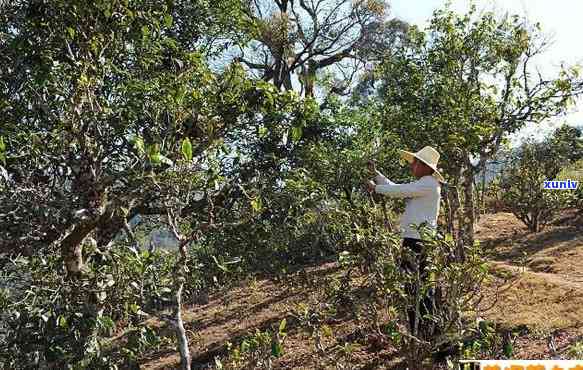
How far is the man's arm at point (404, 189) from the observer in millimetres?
4207

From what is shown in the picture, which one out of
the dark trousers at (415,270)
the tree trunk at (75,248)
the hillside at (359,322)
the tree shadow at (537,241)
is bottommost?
the hillside at (359,322)

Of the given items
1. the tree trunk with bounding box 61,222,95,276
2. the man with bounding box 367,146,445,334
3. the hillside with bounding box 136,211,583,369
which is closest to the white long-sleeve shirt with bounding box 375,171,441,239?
the man with bounding box 367,146,445,334

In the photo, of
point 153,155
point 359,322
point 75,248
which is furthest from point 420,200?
point 75,248

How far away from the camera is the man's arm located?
4207 millimetres

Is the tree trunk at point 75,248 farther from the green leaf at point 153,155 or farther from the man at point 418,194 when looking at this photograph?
the man at point 418,194

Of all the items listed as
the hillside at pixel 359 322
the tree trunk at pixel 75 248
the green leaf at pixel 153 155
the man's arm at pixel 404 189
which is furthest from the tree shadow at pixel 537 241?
the green leaf at pixel 153 155

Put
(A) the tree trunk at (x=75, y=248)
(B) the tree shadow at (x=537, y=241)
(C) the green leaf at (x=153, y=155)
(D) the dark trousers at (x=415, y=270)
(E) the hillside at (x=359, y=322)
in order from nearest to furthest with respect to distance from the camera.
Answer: (C) the green leaf at (x=153, y=155), (D) the dark trousers at (x=415, y=270), (A) the tree trunk at (x=75, y=248), (E) the hillside at (x=359, y=322), (B) the tree shadow at (x=537, y=241)

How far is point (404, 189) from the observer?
4.23 metres

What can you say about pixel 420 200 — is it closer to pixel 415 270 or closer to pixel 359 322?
pixel 415 270

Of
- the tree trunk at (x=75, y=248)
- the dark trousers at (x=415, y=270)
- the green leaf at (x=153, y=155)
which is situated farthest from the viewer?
the tree trunk at (x=75, y=248)

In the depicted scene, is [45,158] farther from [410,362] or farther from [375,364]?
[375,364]

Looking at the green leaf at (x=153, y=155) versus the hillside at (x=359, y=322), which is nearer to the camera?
the green leaf at (x=153, y=155)

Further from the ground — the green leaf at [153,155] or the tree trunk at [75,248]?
the green leaf at [153,155]

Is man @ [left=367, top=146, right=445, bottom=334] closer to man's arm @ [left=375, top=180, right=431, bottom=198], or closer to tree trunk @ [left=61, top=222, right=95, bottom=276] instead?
man's arm @ [left=375, top=180, right=431, bottom=198]
